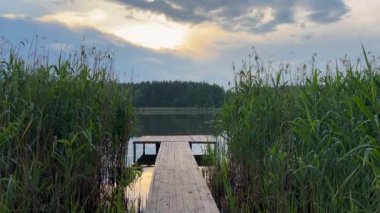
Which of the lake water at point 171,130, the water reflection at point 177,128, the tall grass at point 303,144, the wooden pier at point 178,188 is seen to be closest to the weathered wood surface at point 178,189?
the wooden pier at point 178,188

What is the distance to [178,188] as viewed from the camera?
491cm

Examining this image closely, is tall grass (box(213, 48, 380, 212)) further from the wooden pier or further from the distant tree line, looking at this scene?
the distant tree line

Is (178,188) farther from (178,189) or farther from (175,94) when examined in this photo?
(175,94)

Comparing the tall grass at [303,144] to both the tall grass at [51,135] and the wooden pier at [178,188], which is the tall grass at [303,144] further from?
the tall grass at [51,135]

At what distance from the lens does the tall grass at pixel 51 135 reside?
9.94 feet

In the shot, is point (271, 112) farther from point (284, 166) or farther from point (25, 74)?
point (25, 74)

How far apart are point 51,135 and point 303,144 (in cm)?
214

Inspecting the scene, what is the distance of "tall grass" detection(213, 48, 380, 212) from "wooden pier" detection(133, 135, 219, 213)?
0.30 metres

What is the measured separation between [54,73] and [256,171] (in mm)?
2283

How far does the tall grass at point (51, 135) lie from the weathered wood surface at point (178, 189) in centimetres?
52

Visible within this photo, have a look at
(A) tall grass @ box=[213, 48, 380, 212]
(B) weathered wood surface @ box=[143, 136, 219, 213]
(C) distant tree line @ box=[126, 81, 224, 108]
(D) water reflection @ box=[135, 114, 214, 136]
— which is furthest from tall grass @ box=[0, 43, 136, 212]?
(C) distant tree line @ box=[126, 81, 224, 108]

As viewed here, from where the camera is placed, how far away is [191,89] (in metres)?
16.6

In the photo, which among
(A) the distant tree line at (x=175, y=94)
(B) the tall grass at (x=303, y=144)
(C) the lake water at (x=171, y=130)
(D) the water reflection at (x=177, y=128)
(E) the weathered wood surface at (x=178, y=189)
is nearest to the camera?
(B) the tall grass at (x=303, y=144)

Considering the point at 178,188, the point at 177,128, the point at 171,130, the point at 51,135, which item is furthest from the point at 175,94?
the point at 51,135
